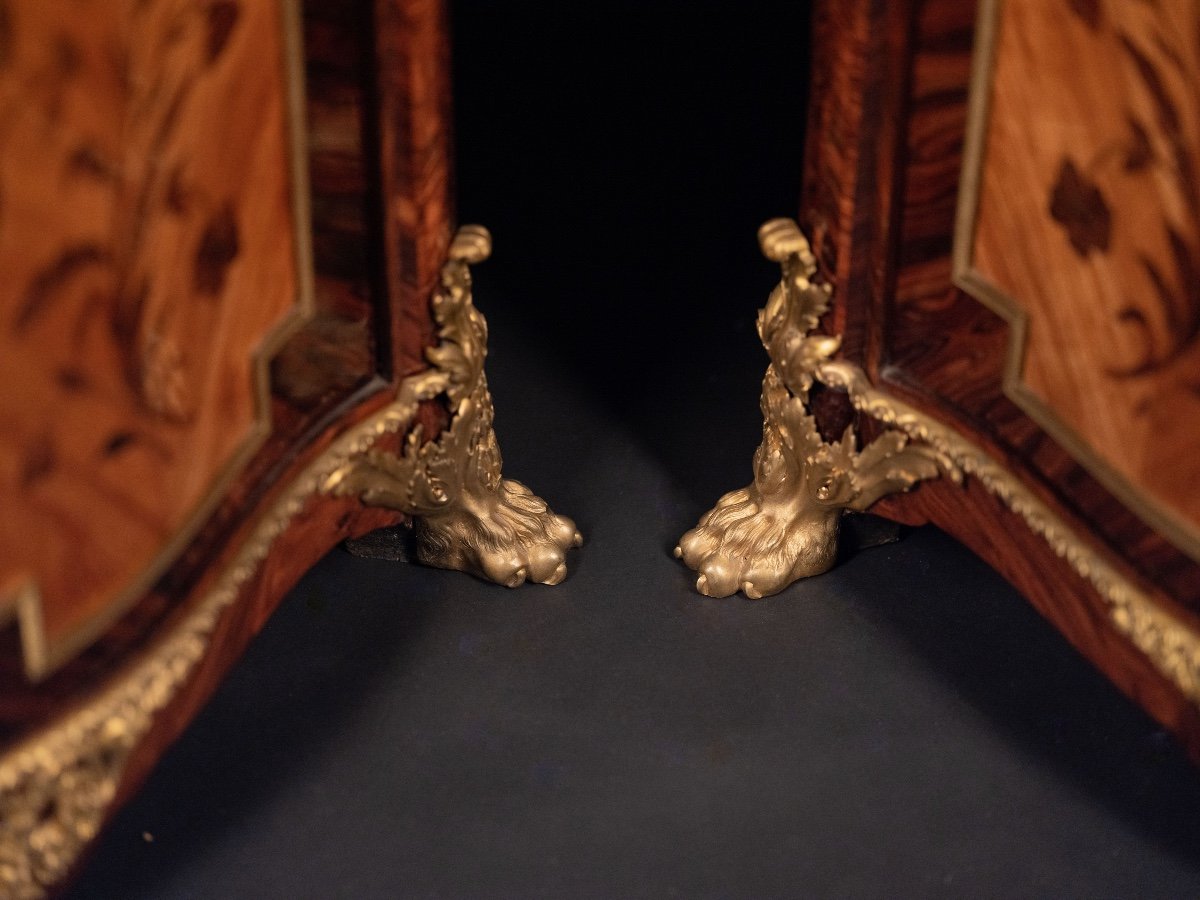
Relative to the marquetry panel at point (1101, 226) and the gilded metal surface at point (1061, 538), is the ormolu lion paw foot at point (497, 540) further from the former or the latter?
the marquetry panel at point (1101, 226)

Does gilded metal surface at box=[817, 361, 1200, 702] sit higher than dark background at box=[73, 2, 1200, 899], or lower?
higher

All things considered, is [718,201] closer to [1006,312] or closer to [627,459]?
[627,459]

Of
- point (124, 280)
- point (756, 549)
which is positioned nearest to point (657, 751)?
point (756, 549)

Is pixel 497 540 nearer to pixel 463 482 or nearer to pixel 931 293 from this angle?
pixel 463 482

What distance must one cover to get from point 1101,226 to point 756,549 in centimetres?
42

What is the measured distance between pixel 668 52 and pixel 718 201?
0.51 feet

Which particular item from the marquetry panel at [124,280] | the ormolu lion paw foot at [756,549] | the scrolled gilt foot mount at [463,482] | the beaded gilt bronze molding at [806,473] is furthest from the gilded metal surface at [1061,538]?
the marquetry panel at [124,280]

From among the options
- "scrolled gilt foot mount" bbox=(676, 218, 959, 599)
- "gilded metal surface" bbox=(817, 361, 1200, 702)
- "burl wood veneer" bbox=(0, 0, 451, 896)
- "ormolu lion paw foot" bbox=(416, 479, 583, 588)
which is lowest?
"ormolu lion paw foot" bbox=(416, 479, 583, 588)

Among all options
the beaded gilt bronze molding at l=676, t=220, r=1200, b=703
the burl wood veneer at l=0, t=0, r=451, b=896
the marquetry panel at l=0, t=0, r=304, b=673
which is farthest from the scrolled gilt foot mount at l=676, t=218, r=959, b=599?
the marquetry panel at l=0, t=0, r=304, b=673

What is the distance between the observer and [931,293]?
117 cm

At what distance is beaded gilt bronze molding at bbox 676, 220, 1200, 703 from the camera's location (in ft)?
3.68

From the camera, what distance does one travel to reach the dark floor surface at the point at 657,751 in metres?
1.05

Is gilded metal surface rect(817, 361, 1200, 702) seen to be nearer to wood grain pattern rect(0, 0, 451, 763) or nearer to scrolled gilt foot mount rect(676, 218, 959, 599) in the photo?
scrolled gilt foot mount rect(676, 218, 959, 599)

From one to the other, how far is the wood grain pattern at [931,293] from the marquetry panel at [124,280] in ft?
1.20
